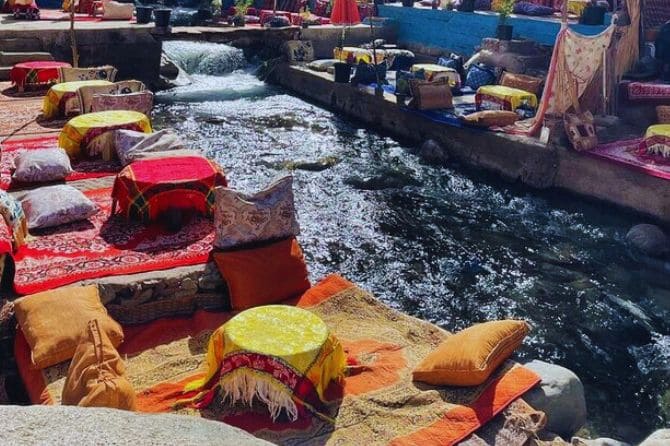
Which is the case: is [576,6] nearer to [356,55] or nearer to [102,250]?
[356,55]

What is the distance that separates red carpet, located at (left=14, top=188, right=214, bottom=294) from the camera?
18.6ft

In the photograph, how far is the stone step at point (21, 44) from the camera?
15.2m

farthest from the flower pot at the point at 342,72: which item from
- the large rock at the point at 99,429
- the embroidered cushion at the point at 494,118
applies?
the large rock at the point at 99,429

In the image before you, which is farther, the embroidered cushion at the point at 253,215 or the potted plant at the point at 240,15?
the potted plant at the point at 240,15

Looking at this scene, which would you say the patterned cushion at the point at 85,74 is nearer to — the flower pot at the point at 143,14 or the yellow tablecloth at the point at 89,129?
the yellow tablecloth at the point at 89,129

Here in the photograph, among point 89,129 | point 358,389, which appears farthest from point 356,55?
point 358,389

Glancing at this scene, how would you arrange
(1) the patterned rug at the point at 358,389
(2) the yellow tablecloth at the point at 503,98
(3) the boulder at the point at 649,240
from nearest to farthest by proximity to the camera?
(1) the patterned rug at the point at 358,389
(3) the boulder at the point at 649,240
(2) the yellow tablecloth at the point at 503,98

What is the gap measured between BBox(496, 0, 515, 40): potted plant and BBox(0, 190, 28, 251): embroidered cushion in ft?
47.0

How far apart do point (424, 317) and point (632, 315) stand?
2556mm

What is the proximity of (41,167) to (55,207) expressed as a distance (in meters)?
1.23

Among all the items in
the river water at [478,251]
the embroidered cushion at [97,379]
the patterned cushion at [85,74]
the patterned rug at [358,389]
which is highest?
the patterned cushion at [85,74]

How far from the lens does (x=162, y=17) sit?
17.4 meters

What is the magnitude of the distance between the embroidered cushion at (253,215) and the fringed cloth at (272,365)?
150 centimetres

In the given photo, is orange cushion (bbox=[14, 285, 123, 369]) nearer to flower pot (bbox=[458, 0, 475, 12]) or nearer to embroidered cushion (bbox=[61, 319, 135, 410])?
embroidered cushion (bbox=[61, 319, 135, 410])
